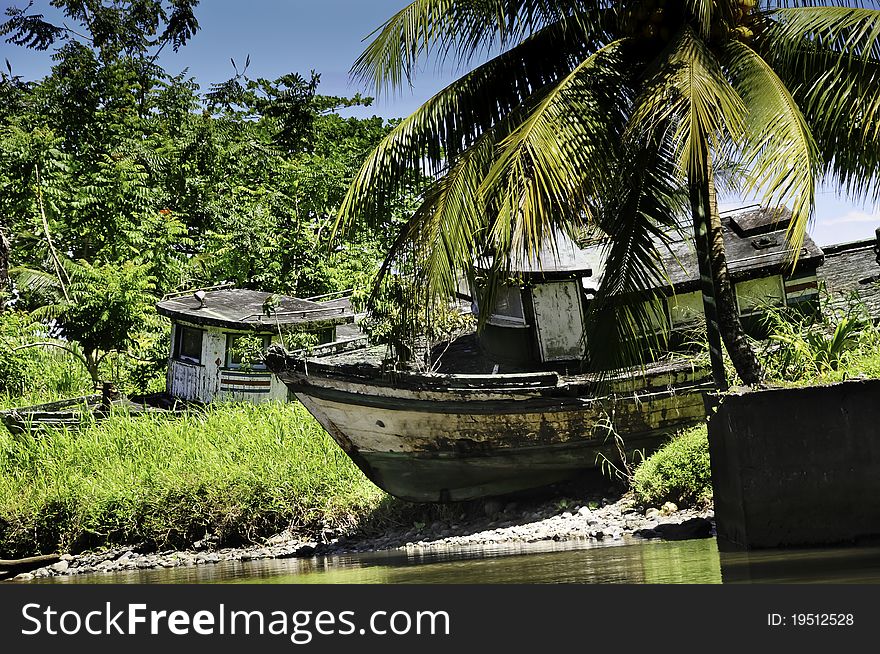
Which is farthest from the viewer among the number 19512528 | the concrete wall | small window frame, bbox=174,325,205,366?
small window frame, bbox=174,325,205,366

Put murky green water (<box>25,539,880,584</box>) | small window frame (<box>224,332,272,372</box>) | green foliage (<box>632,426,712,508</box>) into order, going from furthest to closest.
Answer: small window frame (<box>224,332,272,372</box>) → green foliage (<box>632,426,712,508</box>) → murky green water (<box>25,539,880,584</box>)

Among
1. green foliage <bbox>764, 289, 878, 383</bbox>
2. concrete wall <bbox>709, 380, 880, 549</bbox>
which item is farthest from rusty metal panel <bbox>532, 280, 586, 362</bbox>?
concrete wall <bbox>709, 380, 880, 549</bbox>

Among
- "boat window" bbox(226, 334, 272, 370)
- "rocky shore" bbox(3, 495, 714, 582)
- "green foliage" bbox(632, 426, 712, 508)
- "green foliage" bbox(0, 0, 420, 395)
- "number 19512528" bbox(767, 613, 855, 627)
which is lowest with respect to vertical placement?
"number 19512528" bbox(767, 613, 855, 627)

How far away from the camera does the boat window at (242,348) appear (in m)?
17.7

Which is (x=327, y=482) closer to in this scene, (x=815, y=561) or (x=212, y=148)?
(x=815, y=561)

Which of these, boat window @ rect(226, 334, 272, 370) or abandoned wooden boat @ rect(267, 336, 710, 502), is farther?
boat window @ rect(226, 334, 272, 370)

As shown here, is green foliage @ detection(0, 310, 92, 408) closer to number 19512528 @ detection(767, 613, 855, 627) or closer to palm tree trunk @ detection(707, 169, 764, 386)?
palm tree trunk @ detection(707, 169, 764, 386)

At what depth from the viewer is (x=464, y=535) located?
1204 cm

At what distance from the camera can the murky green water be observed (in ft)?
19.7

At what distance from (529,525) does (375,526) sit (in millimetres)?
2398

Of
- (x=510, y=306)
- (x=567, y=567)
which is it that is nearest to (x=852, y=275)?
(x=510, y=306)

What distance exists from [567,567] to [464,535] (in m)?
4.82

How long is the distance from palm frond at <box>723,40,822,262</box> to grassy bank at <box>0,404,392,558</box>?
7.77 metres

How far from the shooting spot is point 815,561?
6.39 metres
